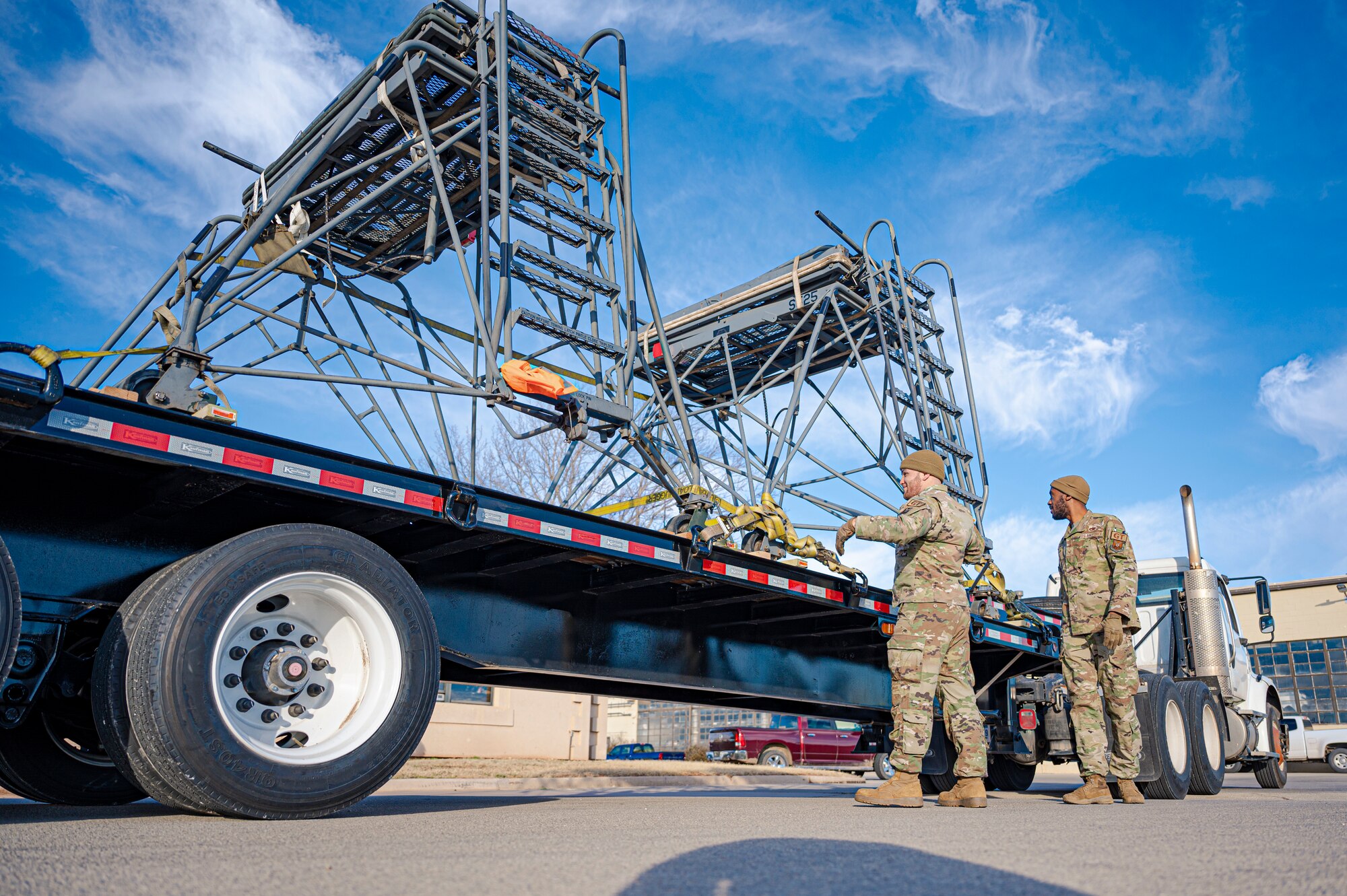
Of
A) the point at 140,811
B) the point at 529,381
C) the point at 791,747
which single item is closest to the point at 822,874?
the point at 140,811

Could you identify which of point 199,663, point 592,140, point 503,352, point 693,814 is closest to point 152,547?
point 199,663

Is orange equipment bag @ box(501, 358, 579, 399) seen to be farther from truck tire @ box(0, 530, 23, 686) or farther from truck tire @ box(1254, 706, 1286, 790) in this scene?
truck tire @ box(1254, 706, 1286, 790)

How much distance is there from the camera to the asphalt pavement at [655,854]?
7.42 ft

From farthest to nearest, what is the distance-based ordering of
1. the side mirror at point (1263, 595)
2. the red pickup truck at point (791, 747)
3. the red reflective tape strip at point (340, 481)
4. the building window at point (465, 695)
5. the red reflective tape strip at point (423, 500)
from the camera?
the red pickup truck at point (791, 747)
the building window at point (465, 695)
the side mirror at point (1263, 595)
the red reflective tape strip at point (423, 500)
the red reflective tape strip at point (340, 481)

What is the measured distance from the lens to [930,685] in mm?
5488

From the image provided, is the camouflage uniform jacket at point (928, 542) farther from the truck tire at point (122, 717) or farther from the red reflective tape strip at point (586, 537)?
the truck tire at point (122, 717)

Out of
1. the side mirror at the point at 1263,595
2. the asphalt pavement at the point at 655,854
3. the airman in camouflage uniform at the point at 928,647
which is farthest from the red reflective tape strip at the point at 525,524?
the side mirror at the point at 1263,595

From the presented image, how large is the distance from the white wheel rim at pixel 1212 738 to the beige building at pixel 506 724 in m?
9.27

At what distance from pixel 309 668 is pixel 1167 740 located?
659 cm

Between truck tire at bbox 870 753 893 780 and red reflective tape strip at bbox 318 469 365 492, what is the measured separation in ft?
10.7

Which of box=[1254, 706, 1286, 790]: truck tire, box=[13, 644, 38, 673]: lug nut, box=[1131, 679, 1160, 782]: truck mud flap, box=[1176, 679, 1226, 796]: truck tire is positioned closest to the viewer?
box=[13, 644, 38, 673]: lug nut

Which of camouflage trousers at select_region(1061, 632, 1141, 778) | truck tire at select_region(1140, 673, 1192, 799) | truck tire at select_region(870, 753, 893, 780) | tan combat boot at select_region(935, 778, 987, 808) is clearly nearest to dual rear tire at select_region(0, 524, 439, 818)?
truck tire at select_region(870, 753, 893, 780)

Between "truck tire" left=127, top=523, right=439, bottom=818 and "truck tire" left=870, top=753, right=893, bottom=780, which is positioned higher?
"truck tire" left=127, top=523, right=439, bottom=818

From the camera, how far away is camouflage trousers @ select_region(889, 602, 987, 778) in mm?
5348
